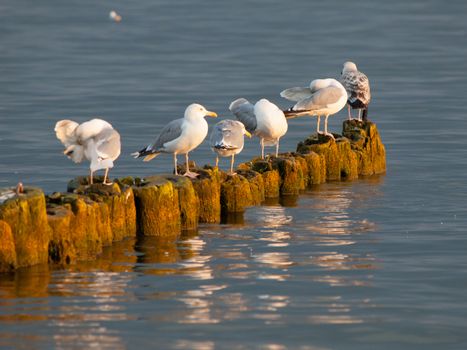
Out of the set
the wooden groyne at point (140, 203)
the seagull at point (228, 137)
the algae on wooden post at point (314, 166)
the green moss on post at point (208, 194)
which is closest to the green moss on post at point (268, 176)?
the wooden groyne at point (140, 203)

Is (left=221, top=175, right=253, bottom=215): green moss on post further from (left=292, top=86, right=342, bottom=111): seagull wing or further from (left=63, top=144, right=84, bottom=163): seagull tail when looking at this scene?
(left=292, top=86, right=342, bottom=111): seagull wing

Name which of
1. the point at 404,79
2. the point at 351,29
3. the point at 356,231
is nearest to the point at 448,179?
the point at 356,231

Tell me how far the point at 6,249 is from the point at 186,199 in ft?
10.8

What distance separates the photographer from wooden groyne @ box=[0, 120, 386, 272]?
1431cm

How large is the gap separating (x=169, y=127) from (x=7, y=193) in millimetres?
4032

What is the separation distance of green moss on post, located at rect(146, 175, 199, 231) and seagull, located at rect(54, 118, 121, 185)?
1.99 ft

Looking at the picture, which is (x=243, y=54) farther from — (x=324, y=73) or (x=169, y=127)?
(x=169, y=127)

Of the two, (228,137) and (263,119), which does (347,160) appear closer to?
(263,119)

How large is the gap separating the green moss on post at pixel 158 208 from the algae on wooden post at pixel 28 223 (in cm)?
202

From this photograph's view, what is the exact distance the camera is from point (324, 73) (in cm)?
3878

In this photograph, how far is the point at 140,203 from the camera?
646 inches

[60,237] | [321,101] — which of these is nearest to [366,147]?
[321,101]

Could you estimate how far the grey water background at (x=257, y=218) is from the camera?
42.3 feet

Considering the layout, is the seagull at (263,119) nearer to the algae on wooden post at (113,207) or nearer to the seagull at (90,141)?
the seagull at (90,141)
